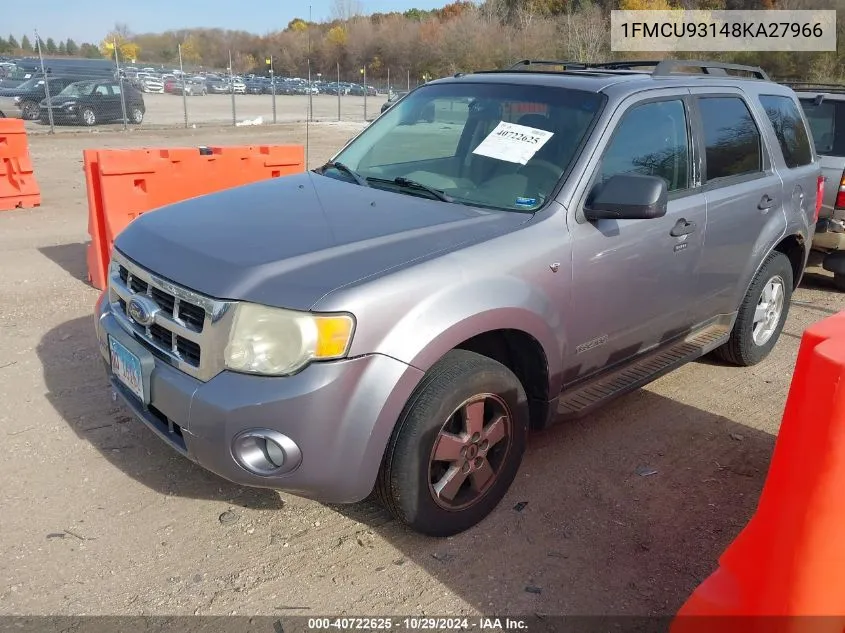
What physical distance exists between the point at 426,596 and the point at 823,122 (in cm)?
688

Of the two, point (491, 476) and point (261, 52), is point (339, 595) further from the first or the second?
point (261, 52)

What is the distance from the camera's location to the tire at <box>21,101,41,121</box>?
22.4m

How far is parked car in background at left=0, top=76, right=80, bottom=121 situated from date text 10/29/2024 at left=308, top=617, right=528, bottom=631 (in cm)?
2382

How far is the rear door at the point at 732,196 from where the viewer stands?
13.5 ft

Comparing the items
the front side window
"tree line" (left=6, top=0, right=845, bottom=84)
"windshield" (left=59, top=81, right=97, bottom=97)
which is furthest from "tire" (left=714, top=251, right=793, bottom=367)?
"windshield" (left=59, top=81, right=97, bottom=97)

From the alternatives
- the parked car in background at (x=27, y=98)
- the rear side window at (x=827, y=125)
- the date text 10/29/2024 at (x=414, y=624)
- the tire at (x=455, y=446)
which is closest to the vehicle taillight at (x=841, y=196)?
the rear side window at (x=827, y=125)

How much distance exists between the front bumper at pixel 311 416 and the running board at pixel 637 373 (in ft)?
3.78

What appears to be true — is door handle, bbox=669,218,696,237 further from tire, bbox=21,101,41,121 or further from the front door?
tire, bbox=21,101,41,121

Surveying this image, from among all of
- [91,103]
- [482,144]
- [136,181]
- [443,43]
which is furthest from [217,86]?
[482,144]

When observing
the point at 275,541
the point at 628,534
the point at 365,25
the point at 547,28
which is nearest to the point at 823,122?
the point at 628,534

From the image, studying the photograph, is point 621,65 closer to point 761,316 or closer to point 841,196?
point 761,316

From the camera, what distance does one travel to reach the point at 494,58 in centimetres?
4075

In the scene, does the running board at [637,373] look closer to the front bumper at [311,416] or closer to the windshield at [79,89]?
the front bumper at [311,416]

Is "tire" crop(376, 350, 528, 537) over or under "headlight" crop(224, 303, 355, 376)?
under
